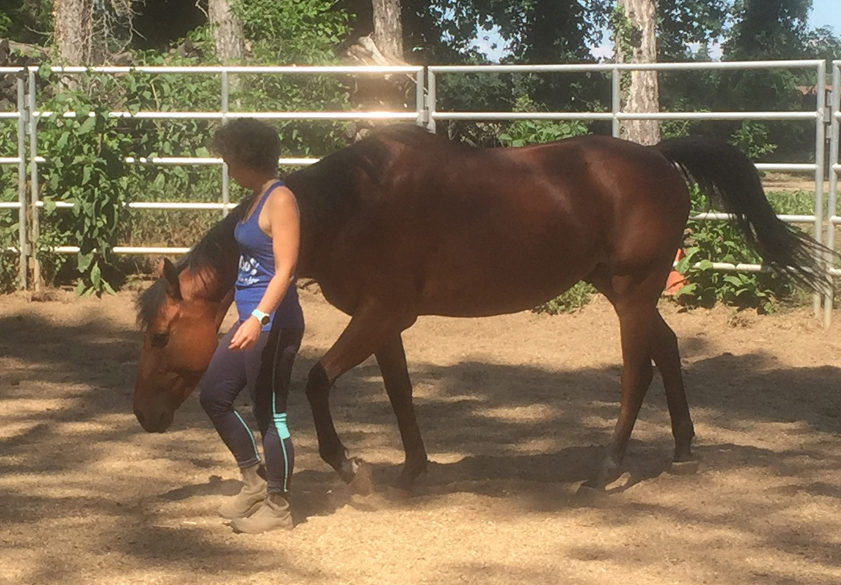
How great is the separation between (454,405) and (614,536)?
2818 mm

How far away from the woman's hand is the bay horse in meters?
0.44

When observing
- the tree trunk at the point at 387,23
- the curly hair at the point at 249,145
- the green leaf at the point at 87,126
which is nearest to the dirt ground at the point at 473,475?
the curly hair at the point at 249,145

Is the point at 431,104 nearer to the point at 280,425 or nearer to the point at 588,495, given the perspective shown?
the point at 588,495

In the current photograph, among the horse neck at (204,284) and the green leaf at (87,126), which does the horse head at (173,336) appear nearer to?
the horse neck at (204,284)

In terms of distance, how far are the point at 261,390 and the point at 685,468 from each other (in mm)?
2047

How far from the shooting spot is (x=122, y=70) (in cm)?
1101

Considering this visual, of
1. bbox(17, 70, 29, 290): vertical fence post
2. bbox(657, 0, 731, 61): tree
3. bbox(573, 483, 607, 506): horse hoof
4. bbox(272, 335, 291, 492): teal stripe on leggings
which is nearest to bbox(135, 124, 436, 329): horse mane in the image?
bbox(272, 335, 291, 492): teal stripe on leggings

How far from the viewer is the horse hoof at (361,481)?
16.4ft

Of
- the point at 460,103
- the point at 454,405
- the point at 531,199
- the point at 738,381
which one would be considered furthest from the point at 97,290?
the point at 460,103

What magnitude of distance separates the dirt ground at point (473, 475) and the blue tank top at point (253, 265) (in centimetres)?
84

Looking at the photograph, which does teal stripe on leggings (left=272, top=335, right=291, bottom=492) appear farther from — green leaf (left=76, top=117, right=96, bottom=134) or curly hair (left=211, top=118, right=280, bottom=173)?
green leaf (left=76, top=117, right=96, bottom=134)

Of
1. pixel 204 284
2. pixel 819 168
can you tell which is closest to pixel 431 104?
pixel 819 168

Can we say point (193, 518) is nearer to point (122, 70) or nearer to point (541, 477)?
point (541, 477)

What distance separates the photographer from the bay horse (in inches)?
188
